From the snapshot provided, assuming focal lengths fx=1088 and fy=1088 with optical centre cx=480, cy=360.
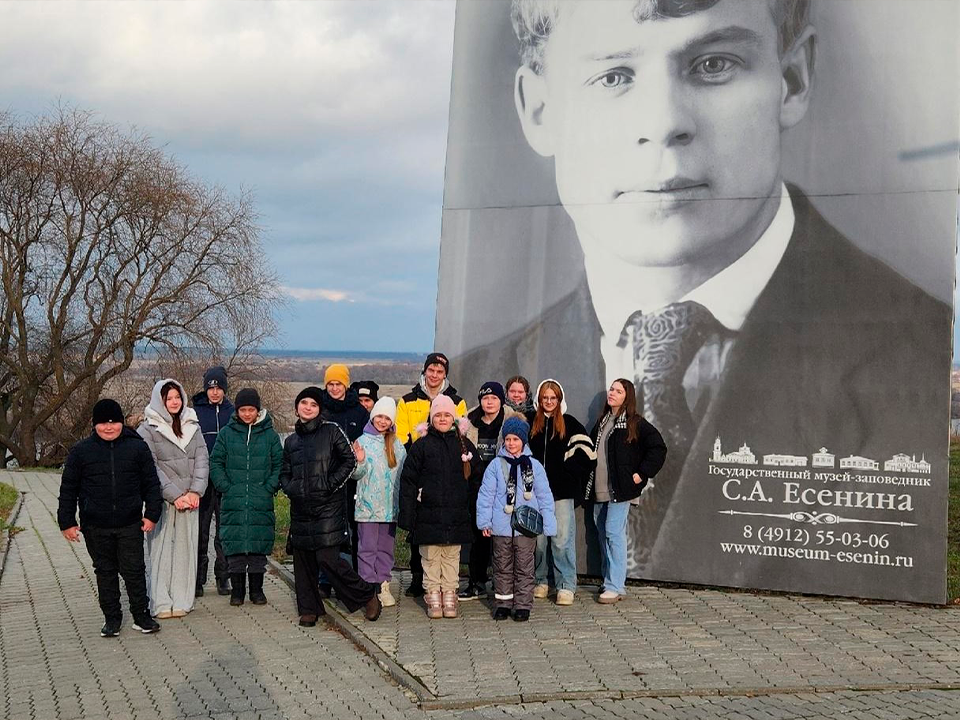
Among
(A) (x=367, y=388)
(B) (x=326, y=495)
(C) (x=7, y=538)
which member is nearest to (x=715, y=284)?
(A) (x=367, y=388)

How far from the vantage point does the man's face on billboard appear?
896 centimetres

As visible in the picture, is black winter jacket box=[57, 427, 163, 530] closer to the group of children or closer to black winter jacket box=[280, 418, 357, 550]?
the group of children

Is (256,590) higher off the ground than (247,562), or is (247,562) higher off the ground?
(247,562)

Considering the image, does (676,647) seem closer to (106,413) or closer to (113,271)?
(106,413)

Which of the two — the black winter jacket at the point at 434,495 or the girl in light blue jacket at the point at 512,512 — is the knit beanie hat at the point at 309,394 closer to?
the black winter jacket at the point at 434,495

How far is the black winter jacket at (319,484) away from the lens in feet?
25.7

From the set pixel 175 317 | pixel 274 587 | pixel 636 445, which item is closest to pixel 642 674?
pixel 636 445

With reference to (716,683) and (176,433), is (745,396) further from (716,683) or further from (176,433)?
(176,433)

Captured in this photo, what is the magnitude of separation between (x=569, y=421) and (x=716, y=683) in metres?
2.89

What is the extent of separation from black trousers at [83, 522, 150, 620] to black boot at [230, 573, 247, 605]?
3.10 feet

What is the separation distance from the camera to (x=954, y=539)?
438 inches

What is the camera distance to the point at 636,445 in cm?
857

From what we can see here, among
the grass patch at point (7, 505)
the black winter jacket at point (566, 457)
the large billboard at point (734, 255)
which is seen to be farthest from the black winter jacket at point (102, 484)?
the grass patch at point (7, 505)

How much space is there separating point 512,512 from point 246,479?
2.06 metres
